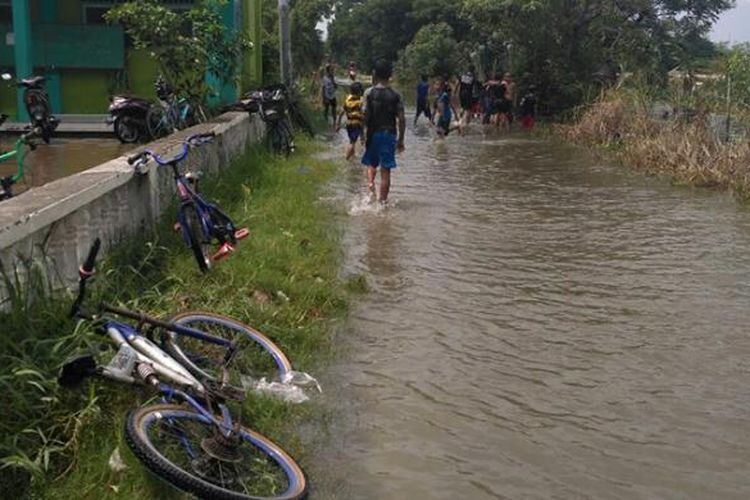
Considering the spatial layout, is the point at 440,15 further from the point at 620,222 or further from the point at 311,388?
the point at 311,388

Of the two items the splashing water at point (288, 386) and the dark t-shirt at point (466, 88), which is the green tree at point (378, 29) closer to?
the dark t-shirt at point (466, 88)

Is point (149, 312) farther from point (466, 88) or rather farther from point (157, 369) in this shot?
point (466, 88)

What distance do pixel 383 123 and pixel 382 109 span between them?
0.57 ft

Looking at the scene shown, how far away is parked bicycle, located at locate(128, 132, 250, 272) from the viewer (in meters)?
6.13

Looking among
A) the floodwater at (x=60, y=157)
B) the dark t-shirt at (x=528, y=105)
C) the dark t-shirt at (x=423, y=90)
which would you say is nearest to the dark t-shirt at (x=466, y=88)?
the dark t-shirt at (x=423, y=90)

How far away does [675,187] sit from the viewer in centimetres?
1262

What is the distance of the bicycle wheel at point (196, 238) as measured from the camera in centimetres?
609

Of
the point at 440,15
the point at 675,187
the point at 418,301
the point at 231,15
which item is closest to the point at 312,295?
the point at 418,301

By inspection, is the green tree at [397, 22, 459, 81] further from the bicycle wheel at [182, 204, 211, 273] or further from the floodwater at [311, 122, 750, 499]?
the bicycle wheel at [182, 204, 211, 273]

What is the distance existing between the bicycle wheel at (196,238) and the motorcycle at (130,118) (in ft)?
22.4

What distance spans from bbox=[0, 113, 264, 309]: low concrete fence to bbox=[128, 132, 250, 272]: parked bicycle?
314 millimetres

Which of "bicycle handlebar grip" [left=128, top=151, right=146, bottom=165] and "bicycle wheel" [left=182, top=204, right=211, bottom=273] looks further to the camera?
"bicycle handlebar grip" [left=128, top=151, right=146, bottom=165]

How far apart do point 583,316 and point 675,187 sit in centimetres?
715

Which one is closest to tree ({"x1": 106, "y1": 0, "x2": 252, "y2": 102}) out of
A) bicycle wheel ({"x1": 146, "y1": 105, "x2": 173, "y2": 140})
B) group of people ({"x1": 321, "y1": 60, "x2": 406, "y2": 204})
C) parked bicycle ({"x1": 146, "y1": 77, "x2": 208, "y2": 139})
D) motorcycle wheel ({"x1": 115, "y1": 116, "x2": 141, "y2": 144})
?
parked bicycle ({"x1": 146, "y1": 77, "x2": 208, "y2": 139})
